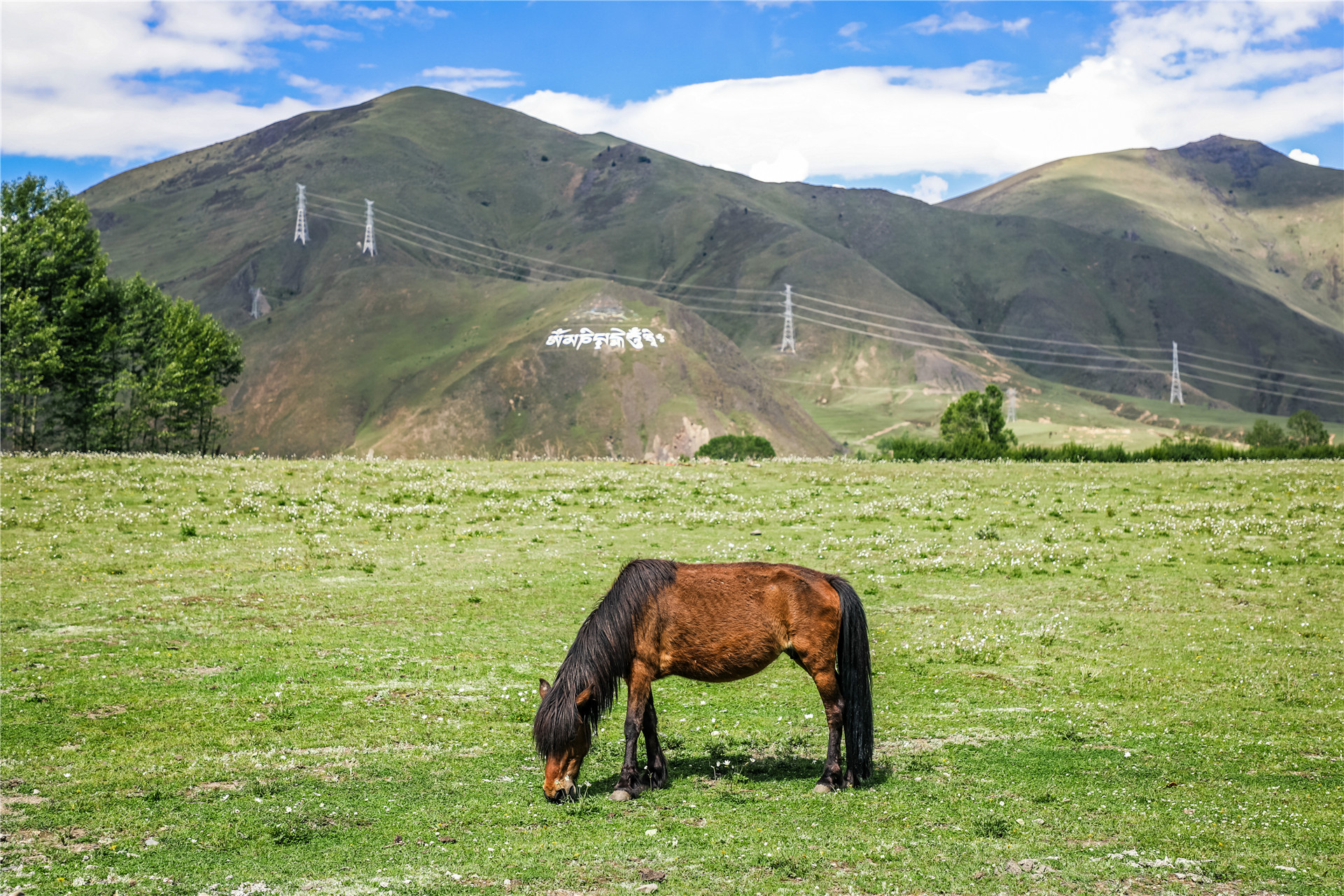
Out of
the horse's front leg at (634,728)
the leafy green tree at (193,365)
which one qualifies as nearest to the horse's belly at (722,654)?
the horse's front leg at (634,728)

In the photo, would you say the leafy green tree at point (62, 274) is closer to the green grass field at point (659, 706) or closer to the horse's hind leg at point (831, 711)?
the green grass field at point (659, 706)

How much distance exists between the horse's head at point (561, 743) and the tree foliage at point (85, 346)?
59.1 metres

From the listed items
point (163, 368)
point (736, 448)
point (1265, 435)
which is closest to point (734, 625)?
point (163, 368)

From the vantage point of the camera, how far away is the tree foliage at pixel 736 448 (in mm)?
106938

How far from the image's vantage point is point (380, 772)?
40.4 feet

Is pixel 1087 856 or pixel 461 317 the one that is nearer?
pixel 1087 856

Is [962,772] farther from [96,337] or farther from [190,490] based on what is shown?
[96,337]

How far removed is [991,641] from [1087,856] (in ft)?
35.5

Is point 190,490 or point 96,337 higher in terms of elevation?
point 96,337

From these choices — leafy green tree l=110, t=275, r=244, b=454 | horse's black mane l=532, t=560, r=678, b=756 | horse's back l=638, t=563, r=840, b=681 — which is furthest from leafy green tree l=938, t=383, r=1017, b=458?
horse's black mane l=532, t=560, r=678, b=756

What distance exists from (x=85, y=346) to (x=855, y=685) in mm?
69455

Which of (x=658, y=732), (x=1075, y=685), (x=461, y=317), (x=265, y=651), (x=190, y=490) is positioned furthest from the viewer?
(x=461, y=317)

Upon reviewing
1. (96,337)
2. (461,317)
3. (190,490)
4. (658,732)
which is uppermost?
(461,317)

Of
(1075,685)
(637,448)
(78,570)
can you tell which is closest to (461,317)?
(637,448)
